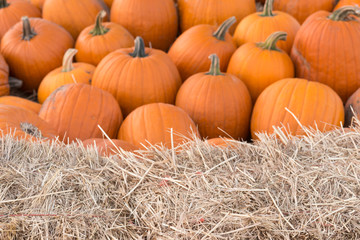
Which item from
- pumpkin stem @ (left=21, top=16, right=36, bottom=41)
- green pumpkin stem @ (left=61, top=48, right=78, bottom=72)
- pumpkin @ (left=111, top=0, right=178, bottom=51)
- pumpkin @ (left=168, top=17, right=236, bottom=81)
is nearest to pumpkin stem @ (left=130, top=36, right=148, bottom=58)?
pumpkin @ (left=168, top=17, right=236, bottom=81)

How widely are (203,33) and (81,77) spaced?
100 cm

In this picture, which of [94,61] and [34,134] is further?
[94,61]

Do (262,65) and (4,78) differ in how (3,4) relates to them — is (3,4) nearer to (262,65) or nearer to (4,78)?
(4,78)

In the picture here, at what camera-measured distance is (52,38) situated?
3.81 metres

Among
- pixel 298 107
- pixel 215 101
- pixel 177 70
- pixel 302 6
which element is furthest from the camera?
pixel 302 6

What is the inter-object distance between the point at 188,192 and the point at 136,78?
1.66m

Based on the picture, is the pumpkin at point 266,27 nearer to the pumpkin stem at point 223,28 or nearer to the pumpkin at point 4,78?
the pumpkin stem at point 223,28

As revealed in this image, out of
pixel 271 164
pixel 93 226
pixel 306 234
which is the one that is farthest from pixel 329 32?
pixel 93 226

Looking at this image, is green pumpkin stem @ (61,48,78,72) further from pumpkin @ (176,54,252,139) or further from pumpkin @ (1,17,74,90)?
pumpkin @ (176,54,252,139)

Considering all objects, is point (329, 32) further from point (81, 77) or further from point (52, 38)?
point (52, 38)

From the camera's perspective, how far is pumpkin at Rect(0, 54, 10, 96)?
11.7ft

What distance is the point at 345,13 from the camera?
3156 millimetres

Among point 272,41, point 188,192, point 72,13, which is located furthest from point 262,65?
point 72,13

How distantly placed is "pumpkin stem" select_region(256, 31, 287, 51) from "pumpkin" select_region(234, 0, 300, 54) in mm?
276
